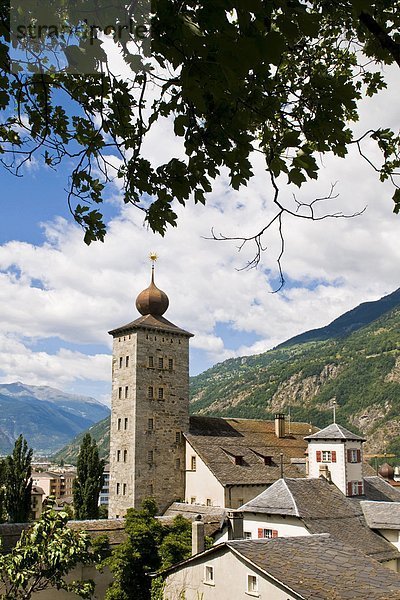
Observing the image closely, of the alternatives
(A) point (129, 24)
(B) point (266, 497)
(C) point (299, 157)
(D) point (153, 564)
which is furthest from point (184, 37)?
(B) point (266, 497)

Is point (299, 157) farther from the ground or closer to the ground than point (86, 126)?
closer to the ground

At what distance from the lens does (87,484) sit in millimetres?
43031

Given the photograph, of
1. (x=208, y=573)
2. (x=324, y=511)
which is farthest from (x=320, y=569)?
(x=324, y=511)

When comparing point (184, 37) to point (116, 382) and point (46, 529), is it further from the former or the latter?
point (116, 382)

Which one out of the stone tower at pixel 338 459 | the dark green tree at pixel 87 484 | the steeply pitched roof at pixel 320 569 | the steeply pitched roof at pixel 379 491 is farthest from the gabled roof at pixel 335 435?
the steeply pitched roof at pixel 320 569

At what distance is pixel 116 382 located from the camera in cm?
4666

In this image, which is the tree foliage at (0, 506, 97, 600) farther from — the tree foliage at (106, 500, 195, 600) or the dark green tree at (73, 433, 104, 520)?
the dark green tree at (73, 433, 104, 520)

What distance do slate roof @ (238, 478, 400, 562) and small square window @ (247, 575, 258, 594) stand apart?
11.7m

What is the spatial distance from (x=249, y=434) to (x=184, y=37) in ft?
160

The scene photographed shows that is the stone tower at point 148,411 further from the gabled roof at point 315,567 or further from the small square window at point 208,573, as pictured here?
the small square window at point 208,573

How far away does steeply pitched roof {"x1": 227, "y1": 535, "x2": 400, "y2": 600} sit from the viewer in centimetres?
1580

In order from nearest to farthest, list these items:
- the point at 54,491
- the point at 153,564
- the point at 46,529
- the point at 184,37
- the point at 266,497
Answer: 1. the point at 184,37
2. the point at 46,529
3. the point at 153,564
4. the point at 266,497
5. the point at 54,491

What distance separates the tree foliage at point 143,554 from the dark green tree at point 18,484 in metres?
13.0

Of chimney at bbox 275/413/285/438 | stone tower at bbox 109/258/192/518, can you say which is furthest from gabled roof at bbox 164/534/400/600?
chimney at bbox 275/413/285/438
